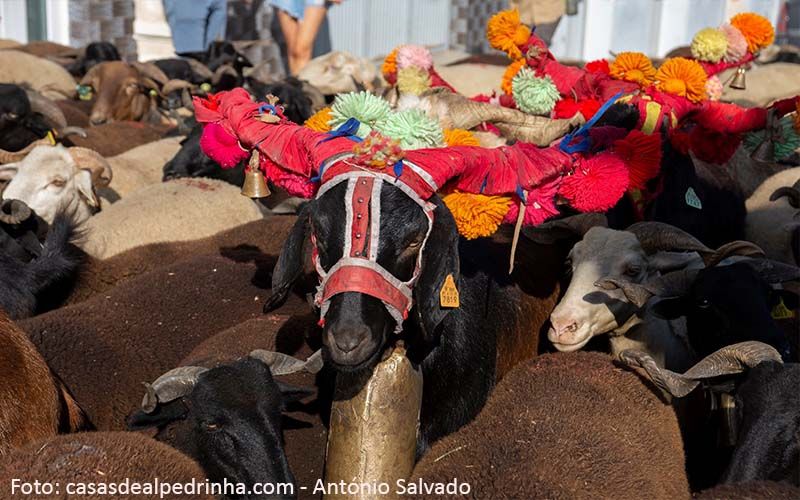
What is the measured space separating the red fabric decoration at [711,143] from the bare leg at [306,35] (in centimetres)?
993

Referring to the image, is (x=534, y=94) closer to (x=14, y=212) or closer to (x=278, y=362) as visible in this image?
(x=278, y=362)

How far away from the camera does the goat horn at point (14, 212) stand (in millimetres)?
5943

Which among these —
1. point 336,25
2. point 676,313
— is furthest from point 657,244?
point 336,25

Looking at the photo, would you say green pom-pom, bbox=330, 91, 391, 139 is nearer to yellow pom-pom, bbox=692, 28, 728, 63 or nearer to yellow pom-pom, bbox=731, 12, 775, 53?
yellow pom-pom, bbox=692, 28, 728, 63

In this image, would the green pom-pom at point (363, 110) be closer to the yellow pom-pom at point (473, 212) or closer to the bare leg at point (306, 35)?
the yellow pom-pom at point (473, 212)

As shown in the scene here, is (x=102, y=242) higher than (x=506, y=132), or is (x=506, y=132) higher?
(x=506, y=132)

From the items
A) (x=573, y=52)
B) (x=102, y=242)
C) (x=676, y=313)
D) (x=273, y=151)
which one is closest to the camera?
(x=273, y=151)

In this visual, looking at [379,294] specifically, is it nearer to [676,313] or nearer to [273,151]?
[273,151]

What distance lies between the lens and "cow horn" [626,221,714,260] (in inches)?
173

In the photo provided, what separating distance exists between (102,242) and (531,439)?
12.9 feet

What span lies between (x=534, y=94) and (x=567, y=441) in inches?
89.1

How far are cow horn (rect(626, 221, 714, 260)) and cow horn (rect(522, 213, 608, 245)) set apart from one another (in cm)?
27

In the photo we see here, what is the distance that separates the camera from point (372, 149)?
3.38 metres

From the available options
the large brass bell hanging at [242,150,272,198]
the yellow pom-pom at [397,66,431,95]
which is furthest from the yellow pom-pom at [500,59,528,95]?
the large brass bell hanging at [242,150,272,198]
